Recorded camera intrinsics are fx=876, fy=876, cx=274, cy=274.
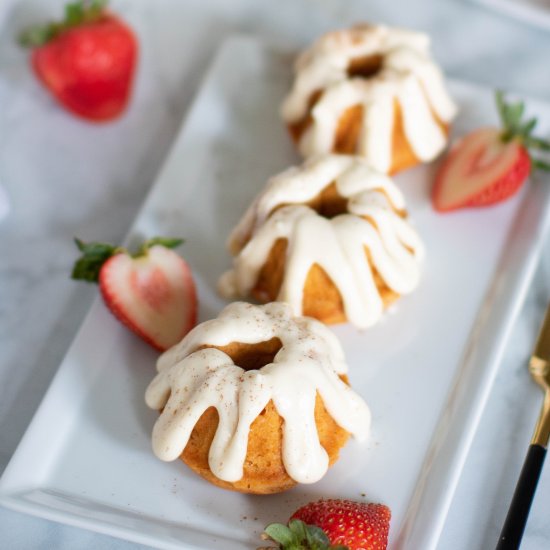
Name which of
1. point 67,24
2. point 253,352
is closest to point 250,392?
point 253,352

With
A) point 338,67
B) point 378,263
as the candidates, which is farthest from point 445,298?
point 338,67

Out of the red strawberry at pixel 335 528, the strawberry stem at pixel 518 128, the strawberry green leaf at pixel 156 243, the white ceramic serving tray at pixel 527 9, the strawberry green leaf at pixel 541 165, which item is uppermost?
the white ceramic serving tray at pixel 527 9

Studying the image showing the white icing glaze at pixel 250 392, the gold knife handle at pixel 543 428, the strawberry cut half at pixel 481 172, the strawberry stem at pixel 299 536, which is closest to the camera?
the strawberry stem at pixel 299 536

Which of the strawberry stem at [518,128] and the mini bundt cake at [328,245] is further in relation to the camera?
the strawberry stem at [518,128]

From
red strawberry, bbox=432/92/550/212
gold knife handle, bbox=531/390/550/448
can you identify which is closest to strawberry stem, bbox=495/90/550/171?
red strawberry, bbox=432/92/550/212

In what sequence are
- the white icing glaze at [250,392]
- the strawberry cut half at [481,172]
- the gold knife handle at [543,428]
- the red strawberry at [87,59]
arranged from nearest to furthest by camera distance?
the white icing glaze at [250,392], the gold knife handle at [543,428], the strawberry cut half at [481,172], the red strawberry at [87,59]

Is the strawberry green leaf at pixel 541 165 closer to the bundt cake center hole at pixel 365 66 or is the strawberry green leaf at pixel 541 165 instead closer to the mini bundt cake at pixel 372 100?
the mini bundt cake at pixel 372 100

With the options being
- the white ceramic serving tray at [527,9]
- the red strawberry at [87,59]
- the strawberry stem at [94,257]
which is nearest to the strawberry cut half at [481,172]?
the white ceramic serving tray at [527,9]

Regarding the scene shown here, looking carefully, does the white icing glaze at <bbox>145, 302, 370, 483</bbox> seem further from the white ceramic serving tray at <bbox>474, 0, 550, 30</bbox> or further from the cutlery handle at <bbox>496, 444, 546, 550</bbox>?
the white ceramic serving tray at <bbox>474, 0, 550, 30</bbox>
